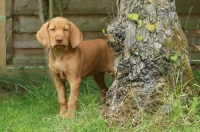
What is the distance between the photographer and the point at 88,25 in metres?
7.51

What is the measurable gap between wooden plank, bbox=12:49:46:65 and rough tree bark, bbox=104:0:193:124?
3165mm

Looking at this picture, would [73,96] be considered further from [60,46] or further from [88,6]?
[88,6]

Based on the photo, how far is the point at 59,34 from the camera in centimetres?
491

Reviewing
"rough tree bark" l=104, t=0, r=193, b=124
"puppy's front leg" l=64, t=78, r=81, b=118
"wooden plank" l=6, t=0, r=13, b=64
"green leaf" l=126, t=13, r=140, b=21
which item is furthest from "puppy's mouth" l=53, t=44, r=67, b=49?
"wooden plank" l=6, t=0, r=13, b=64

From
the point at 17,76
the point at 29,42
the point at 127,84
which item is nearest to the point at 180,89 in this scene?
the point at 127,84

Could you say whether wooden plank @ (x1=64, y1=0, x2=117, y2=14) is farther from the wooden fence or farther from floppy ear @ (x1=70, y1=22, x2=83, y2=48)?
floppy ear @ (x1=70, y1=22, x2=83, y2=48)

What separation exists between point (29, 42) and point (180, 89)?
11.8 feet

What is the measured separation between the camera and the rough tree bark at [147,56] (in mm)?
4461

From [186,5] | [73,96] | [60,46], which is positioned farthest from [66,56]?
[186,5]

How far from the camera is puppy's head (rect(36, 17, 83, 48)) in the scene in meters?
4.89

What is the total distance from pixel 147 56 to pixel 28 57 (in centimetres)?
345

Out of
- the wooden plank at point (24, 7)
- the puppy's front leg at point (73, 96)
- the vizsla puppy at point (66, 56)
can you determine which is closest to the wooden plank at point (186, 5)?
the wooden plank at point (24, 7)

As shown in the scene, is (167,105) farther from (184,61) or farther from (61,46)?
(61,46)

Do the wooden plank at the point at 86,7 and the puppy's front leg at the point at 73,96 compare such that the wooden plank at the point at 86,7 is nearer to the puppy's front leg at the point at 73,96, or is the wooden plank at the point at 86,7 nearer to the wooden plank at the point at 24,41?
the wooden plank at the point at 24,41
